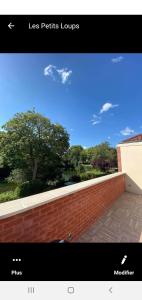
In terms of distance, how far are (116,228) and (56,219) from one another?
1.70m

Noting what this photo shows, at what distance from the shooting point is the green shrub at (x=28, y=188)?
10.9 m

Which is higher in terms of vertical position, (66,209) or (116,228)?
(66,209)

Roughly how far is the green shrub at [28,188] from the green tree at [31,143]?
1205 mm

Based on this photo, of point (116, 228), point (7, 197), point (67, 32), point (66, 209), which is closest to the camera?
point (67, 32)

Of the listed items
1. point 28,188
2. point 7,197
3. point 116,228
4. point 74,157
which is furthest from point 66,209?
point 74,157

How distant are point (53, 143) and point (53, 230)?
38.3ft

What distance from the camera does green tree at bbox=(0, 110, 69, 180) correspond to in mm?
12297

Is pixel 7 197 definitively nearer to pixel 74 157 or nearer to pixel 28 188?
pixel 28 188

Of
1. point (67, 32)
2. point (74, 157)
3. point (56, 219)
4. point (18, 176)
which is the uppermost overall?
point (67, 32)

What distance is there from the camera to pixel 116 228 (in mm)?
3131

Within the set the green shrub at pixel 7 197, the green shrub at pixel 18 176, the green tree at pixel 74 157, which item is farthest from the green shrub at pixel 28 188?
the green tree at pixel 74 157

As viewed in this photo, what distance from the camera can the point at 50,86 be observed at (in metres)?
3.20

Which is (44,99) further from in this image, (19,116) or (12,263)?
(19,116)
